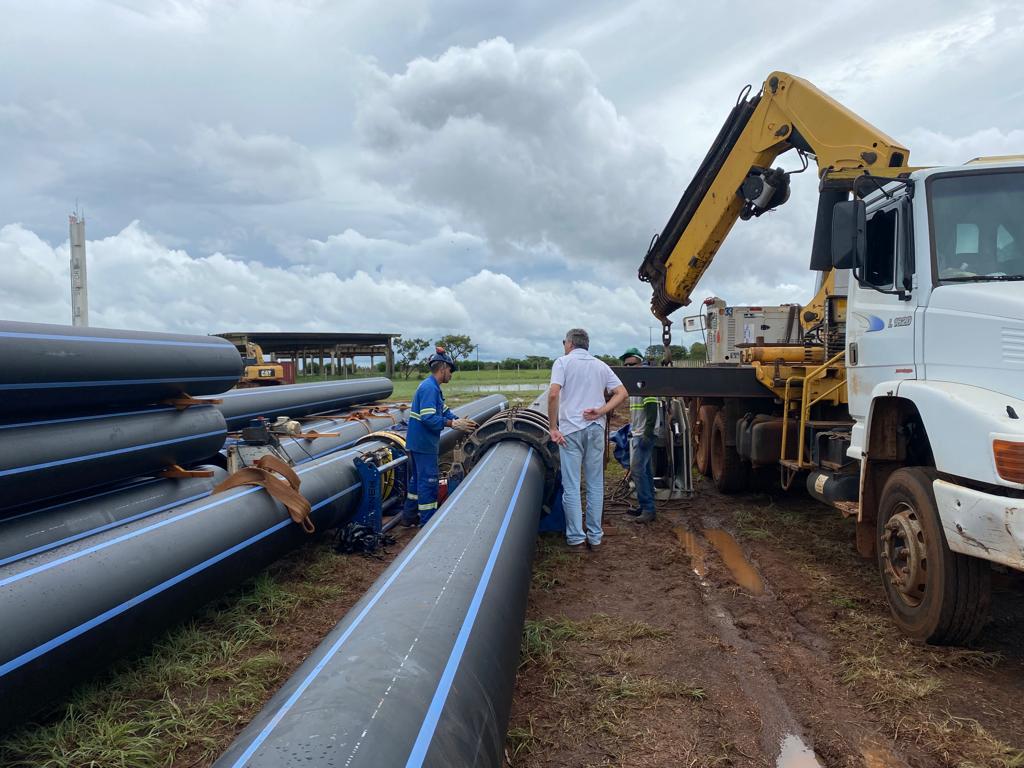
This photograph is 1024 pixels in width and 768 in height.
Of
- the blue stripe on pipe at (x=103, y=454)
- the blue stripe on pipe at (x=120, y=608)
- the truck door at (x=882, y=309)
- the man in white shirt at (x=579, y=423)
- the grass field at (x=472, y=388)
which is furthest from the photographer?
the grass field at (x=472, y=388)

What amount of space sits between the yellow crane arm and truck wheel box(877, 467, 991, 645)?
5.69 feet

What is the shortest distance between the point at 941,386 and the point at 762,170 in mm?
3820

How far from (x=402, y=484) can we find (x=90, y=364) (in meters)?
3.73

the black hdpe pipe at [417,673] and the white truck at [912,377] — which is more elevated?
the white truck at [912,377]

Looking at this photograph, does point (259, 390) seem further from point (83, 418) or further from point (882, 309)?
point (882, 309)

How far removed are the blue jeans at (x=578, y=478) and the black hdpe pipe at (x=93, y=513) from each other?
2.82 meters

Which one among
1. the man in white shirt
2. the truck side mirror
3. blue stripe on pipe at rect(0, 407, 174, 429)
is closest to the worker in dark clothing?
the man in white shirt

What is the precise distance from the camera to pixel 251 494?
449 cm

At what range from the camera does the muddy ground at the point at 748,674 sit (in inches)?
108

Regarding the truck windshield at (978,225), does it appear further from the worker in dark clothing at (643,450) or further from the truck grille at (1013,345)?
the worker in dark clothing at (643,450)

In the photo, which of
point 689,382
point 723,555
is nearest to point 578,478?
point 723,555

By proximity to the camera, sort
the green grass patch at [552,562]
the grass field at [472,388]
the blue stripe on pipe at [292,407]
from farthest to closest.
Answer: the grass field at [472,388] < the blue stripe on pipe at [292,407] < the green grass patch at [552,562]

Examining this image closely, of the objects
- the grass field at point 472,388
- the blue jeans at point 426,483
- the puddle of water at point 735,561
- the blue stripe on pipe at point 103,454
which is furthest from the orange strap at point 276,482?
the grass field at point 472,388

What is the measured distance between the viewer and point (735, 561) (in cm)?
539
